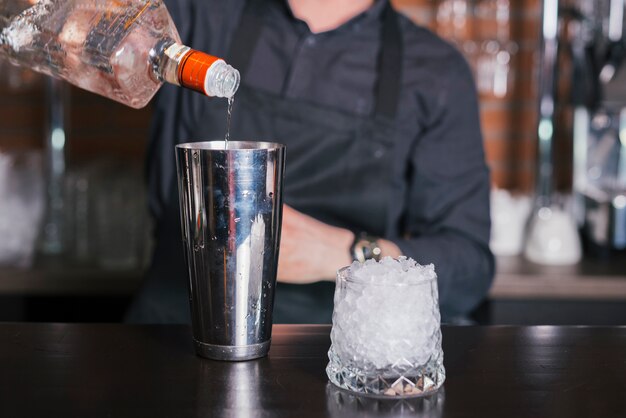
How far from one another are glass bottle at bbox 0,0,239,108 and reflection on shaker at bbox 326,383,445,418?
35 centimetres

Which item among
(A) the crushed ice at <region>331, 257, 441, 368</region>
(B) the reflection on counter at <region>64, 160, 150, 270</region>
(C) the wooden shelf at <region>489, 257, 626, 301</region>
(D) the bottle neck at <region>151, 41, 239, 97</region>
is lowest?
(C) the wooden shelf at <region>489, 257, 626, 301</region>

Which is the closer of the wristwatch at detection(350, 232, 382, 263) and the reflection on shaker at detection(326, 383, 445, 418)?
the reflection on shaker at detection(326, 383, 445, 418)

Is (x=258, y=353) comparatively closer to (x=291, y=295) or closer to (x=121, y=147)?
(x=291, y=295)

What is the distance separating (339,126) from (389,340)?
0.91 metres

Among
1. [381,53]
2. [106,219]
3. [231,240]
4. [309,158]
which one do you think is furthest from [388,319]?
[106,219]

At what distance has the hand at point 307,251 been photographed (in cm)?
140

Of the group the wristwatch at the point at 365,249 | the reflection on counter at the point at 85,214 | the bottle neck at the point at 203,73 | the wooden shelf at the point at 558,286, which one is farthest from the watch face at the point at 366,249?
the reflection on counter at the point at 85,214

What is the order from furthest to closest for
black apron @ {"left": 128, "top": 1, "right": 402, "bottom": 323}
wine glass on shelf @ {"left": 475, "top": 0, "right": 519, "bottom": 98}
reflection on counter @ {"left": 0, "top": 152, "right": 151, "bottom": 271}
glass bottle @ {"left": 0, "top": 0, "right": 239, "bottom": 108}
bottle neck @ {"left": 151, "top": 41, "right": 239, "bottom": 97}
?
wine glass on shelf @ {"left": 475, "top": 0, "right": 519, "bottom": 98}
reflection on counter @ {"left": 0, "top": 152, "right": 151, "bottom": 271}
black apron @ {"left": 128, "top": 1, "right": 402, "bottom": 323}
glass bottle @ {"left": 0, "top": 0, "right": 239, "bottom": 108}
bottle neck @ {"left": 151, "top": 41, "right": 239, "bottom": 97}

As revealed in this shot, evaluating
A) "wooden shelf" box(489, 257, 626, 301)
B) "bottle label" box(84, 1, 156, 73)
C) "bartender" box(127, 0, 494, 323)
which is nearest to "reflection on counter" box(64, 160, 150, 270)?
"bartender" box(127, 0, 494, 323)

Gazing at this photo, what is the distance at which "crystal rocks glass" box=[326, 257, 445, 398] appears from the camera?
85cm

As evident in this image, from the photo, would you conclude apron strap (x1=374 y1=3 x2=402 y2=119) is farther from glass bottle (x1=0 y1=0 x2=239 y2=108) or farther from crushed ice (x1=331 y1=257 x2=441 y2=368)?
crushed ice (x1=331 y1=257 x2=441 y2=368)

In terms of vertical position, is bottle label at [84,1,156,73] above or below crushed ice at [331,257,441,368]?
above

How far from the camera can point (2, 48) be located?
1195mm

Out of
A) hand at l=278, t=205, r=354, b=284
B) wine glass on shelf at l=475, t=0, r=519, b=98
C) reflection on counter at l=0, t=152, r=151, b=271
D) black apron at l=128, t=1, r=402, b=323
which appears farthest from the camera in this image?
wine glass on shelf at l=475, t=0, r=519, b=98
